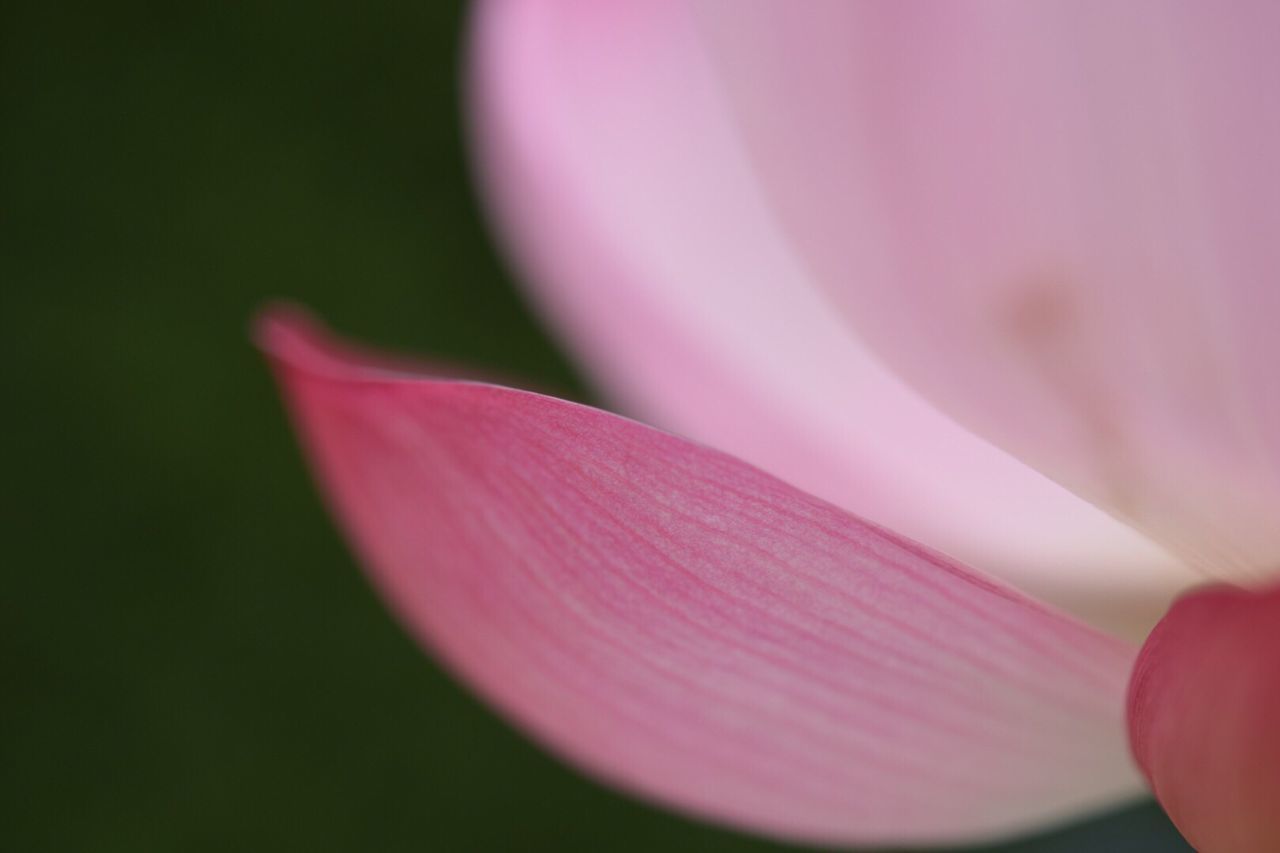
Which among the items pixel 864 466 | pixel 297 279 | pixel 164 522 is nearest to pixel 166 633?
pixel 164 522

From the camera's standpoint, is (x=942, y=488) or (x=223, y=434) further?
(x=223, y=434)

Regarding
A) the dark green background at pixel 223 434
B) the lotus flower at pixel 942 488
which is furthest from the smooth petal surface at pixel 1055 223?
the dark green background at pixel 223 434

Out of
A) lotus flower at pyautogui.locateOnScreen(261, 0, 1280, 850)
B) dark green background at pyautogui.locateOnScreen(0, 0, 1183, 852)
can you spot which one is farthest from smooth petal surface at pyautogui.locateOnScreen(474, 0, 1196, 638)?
dark green background at pyautogui.locateOnScreen(0, 0, 1183, 852)

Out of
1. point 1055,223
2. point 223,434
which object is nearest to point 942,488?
point 1055,223

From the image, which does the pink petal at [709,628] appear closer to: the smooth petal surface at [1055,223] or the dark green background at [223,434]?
the smooth petal surface at [1055,223]

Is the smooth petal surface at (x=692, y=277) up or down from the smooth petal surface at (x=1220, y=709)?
up

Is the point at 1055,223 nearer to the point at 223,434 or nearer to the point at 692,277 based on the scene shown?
the point at 692,277

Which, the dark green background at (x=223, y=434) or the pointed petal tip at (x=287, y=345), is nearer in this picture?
the pointed petal tip at (x=287, y=345)
